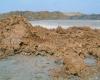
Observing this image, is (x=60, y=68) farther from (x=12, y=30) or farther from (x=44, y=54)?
(x=12, y=30)

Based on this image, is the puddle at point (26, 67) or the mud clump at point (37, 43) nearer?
the puddle at point (26, 67)

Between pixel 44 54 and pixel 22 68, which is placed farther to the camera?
pixel 44 54

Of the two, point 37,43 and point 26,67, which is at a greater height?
point 37,43

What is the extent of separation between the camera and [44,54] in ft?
82.0

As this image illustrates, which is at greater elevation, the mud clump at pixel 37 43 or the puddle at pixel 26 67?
the mud clump at pixel 37 43

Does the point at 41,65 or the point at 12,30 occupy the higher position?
the point at 12,30

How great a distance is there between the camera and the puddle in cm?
1930

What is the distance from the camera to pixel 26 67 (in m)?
21.6

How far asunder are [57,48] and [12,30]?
335cm

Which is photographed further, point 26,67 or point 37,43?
point 37,43

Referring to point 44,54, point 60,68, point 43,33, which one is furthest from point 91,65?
point 43,33

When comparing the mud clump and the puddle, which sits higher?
the mud clump

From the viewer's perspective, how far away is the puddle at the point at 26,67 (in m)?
19.3

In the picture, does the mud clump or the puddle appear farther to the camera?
the mud clump
